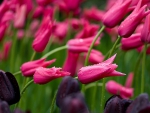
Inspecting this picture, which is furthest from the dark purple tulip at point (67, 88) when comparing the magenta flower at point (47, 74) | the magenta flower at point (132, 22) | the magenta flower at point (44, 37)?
the magenta flower at point (44, 37)

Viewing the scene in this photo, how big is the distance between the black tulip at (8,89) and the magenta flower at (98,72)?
19cm

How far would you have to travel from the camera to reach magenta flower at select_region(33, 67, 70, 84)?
138 cm

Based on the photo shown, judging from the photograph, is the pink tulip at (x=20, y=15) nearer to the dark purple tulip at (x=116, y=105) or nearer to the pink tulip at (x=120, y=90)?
the pink tulip at (x=120, y=90)

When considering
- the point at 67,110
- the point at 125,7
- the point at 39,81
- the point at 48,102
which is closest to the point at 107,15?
the point at 125,7

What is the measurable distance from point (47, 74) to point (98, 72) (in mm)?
157

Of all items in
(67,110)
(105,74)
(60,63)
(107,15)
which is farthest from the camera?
(60,63)

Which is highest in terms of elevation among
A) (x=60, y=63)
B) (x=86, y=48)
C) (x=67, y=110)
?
(x=67, y=110)

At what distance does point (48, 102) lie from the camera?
2.50 m

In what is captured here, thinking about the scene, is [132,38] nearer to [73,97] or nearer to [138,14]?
[138,14]

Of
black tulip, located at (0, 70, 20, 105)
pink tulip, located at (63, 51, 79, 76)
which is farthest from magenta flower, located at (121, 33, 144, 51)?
black tulip, located at (0, 70, 20, 105)

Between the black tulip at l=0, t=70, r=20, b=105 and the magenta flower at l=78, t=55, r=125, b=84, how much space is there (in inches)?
7.7

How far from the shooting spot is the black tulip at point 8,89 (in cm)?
126

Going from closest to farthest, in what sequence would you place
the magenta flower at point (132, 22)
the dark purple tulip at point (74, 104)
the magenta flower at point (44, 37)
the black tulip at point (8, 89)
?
the dark purple tulip at point (74, 104)
the black tulip at point (8, 89)
the magenta flower at point (132, 22)
the magenta flower at point (44, 37)

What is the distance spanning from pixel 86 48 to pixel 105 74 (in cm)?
48
